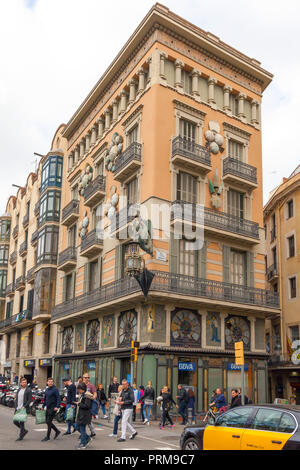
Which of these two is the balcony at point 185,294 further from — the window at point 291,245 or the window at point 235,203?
the window at point 291,245

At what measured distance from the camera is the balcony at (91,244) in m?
30.2

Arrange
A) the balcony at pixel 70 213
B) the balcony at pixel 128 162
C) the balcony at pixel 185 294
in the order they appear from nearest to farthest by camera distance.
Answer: the balcony at pixel 185 294 < the balcony at pixel 128 162 < the balcony at pixel 70 213

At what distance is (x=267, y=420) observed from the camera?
8922 millimetres

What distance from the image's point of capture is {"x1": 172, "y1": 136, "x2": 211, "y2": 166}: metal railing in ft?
86.6

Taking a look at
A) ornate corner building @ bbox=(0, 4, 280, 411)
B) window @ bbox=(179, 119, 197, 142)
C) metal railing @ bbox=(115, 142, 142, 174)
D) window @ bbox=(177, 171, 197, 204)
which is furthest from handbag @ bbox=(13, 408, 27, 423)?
window @ bbox=(179, 119, 197, 142)

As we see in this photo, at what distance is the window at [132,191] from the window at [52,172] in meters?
13.0

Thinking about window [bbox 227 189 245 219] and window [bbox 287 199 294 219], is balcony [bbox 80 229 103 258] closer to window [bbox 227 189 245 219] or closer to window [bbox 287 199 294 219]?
window [bbox 227 189 245 219]

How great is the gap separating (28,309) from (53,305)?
5170mm

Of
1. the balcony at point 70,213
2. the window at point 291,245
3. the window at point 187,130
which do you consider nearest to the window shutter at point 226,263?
the window at point 187,130

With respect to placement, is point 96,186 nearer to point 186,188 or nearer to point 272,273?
point 186,188

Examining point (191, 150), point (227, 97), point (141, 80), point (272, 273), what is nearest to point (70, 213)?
point (141, 80)

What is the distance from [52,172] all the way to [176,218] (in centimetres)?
1841
